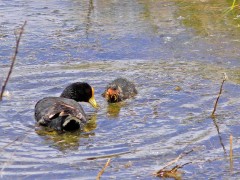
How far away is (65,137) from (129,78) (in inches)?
88.9

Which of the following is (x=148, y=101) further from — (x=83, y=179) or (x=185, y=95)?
(x=83, y=179)

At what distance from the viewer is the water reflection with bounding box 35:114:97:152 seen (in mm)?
7191

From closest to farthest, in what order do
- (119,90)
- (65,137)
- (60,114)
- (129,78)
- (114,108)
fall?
1. (65,137)
2. (60,114)
3. (119,90)
4. (114,108)
5. (129,78)

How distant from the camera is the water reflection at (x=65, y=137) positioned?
23.6 ft

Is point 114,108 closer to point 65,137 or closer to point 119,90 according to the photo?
point 119,90

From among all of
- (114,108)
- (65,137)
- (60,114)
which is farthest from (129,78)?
(65,137)

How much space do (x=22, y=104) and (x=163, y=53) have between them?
2623 millimetres

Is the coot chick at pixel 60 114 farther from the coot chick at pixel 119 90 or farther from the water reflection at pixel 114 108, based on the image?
the coot chick at pixel 119 90

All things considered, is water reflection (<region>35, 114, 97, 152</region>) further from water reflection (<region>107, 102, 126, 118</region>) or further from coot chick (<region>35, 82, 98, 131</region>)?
water reflection (<region>107, 102, 126, 118</region>)

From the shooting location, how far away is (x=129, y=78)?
9.62 m

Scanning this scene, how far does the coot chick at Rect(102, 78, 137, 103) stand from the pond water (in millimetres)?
94

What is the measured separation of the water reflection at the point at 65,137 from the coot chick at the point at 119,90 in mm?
882

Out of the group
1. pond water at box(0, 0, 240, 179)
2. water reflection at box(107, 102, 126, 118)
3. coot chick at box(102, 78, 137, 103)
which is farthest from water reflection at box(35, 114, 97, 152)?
coot chick at box(102, 78, 137, 103)

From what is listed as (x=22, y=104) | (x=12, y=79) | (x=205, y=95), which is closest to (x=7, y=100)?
(x=22, y=104)
